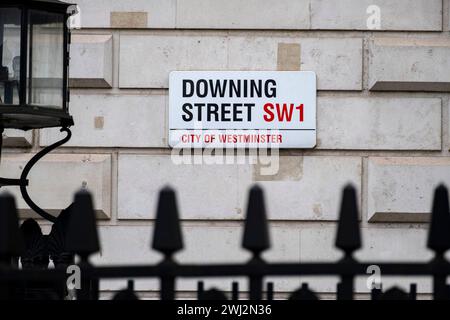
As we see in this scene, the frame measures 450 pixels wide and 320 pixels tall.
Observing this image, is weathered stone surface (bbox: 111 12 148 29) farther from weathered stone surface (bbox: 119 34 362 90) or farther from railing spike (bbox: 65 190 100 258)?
railing spike (bbox: 65 190 100 258)

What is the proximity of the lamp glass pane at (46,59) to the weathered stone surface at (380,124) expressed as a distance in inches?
100

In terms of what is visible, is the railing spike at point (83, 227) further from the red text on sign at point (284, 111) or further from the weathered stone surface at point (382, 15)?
the weathered stone surface at point (382, 15)

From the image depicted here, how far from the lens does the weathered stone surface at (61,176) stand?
8398 millimetres

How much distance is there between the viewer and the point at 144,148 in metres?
8.47

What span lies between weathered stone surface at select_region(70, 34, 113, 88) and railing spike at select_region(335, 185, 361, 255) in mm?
5567

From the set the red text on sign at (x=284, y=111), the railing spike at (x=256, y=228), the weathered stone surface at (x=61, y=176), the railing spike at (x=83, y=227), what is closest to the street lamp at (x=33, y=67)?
the weathered stone surface at (x=61, y=176)

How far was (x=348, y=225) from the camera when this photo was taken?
9.91ft

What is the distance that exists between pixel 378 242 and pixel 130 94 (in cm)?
209

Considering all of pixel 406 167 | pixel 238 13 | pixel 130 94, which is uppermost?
pixel 238 13

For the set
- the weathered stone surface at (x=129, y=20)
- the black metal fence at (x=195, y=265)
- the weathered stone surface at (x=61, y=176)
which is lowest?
the black metal fence at (x=195, y=265)

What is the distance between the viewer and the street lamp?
Result: 240 inches
